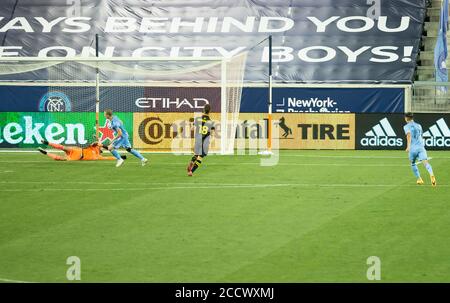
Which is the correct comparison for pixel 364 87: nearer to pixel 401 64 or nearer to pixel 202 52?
pixel 401 64

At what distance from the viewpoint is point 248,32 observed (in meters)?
42.9

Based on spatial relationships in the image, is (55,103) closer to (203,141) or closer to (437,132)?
(203,141)

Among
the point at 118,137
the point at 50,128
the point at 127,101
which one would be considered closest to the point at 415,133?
the point at 118,137

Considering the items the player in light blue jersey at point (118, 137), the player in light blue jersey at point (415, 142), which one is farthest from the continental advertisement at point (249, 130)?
the player in light blue jersey at point (415, 142)

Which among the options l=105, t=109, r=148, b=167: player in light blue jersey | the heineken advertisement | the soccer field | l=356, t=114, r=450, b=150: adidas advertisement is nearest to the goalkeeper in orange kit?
l=105, t=109, r=148, b=167: player in light blue jersey

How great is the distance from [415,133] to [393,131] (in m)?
14.3

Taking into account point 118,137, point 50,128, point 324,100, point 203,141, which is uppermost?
point 324,100

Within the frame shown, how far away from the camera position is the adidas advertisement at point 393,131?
37188mm

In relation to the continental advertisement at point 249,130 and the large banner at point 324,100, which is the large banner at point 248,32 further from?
the continental advertisement at point 249,130

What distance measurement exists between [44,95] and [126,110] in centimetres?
451

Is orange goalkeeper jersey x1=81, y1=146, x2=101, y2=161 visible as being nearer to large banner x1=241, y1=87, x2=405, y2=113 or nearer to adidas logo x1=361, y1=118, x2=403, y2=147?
large banner x1=241, y1=87, x2=405, y2=113

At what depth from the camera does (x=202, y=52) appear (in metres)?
42.5
